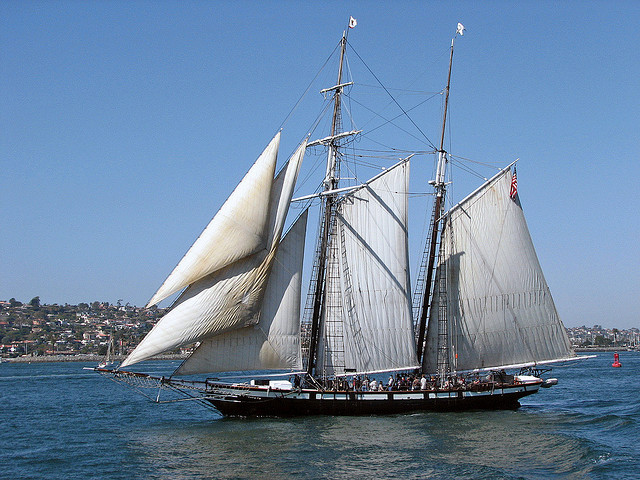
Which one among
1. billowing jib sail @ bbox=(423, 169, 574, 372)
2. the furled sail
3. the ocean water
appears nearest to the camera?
the ocean water

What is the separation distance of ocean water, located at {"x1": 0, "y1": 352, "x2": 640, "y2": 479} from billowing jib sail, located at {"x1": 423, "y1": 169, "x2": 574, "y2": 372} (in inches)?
152

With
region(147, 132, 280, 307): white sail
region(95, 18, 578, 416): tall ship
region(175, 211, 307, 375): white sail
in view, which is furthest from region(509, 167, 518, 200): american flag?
region(147, 132, 280, 307): white sail

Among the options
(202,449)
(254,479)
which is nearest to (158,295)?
(202,449)

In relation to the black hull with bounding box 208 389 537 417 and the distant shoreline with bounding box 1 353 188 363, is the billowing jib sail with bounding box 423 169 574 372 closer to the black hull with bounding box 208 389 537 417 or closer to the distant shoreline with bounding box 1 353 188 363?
the black hull with bounding box 208 389 537 417

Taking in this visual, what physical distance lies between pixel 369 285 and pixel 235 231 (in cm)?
1016

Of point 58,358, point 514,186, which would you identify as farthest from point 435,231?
point 58,358

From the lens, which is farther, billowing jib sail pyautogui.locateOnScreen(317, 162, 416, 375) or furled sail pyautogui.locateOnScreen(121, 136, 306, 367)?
billowing jib sail pyautogui.locateOnScreen(317, 162, 416, 375)

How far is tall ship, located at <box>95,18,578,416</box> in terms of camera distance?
36.0 m

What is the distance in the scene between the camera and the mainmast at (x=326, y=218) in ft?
136

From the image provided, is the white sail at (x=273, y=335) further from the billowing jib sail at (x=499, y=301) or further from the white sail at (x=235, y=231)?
the billowing jib sail at (x=499, y=301)

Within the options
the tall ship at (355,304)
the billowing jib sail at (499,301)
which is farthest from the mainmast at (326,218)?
the billowing jib sail at (499,301)

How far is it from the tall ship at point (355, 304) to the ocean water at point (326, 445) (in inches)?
74.9

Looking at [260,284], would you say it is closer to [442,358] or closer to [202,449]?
[202,449]

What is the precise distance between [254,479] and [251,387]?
42.3ft
